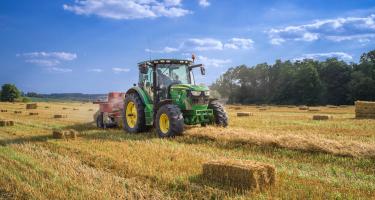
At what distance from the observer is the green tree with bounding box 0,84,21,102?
232ft

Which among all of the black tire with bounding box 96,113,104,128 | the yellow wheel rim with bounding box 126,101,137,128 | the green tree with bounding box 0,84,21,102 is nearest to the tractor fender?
the yellow wheel rim with bounding box 126,101,137,128

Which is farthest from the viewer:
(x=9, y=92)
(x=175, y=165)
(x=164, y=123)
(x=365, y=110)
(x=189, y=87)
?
(x=9, y=92)

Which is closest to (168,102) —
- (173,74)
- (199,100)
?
(199,100)

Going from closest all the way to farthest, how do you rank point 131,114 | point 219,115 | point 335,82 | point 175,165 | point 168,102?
point 175,165, point 168,102, point 219,115, point 131,114, point 335,82

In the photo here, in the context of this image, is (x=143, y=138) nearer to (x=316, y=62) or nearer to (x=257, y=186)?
(x=257, y=186)

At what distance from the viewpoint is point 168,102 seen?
12578mm

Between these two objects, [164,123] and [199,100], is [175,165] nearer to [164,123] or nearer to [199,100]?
[164,123]

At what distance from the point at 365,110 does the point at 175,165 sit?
14482 mm

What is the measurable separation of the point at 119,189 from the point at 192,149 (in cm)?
373

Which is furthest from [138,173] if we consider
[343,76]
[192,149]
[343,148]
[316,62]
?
[316,62]

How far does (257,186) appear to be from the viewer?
592 centimetres

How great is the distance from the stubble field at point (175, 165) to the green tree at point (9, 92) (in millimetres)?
63675

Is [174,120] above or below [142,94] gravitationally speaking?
below

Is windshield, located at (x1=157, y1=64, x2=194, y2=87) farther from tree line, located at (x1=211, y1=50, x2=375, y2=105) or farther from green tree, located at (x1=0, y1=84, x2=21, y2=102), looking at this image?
green tree, located at (x1=0, y1=84, x2=21, y2=102)
